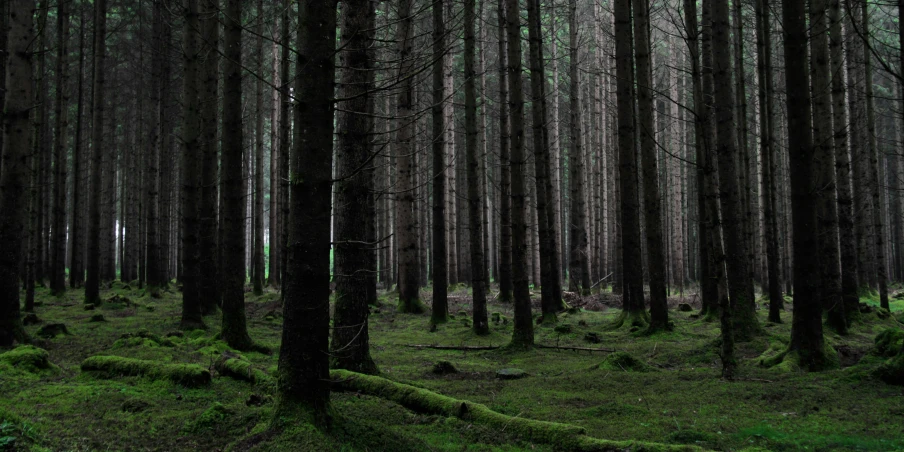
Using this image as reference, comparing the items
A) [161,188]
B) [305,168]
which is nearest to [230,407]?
[305,168]

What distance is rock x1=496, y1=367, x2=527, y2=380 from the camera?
7242mm

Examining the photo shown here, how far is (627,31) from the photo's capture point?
425 inches

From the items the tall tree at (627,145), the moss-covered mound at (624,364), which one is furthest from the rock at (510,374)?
the tall tree at (627,145)

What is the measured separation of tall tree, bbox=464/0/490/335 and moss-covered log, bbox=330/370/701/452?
16.5 ft

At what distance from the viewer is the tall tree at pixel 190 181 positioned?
1005cm

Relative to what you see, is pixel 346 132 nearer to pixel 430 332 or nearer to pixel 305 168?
pixel 305 168

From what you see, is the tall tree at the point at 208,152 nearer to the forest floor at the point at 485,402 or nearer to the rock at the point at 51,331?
the forest floor at the point at 485,402

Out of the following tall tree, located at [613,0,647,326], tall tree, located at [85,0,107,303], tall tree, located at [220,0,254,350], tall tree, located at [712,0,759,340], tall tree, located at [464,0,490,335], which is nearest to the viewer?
tall tree, located at [220,0,254,350]

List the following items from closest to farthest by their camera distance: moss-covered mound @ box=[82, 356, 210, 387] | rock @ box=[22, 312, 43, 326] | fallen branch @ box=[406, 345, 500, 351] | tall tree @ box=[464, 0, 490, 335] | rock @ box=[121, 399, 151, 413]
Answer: rock @ box=[121, 399, 151, 413] < moss-covered mound @ box=[82, 356, 210, 387] < fallen branch @ box=[406, 345, 500, 351] < rock @ box=[22, 312, 43, 326] < tall tree @ box=[464, 0, 490, 335]

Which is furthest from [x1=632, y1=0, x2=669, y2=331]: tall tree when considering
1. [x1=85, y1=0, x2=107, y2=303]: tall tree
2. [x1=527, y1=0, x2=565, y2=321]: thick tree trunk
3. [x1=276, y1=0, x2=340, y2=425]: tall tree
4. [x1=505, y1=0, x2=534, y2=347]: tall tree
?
[x1=85, y1=0, x2=107, y2=303]: tall tree

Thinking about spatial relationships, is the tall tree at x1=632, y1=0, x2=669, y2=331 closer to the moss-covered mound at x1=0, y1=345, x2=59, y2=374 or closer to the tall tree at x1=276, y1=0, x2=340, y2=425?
the tall tree at x1=276, y1=0, x2=340, y2=425

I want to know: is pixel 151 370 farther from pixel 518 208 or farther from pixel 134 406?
pixel 518 208

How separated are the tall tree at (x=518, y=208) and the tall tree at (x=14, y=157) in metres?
6.92

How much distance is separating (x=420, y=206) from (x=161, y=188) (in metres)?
11.3
